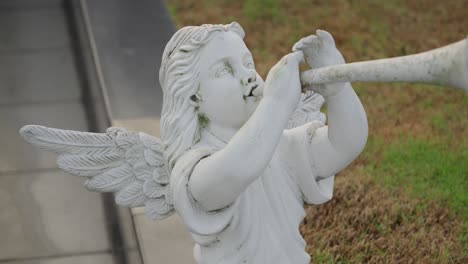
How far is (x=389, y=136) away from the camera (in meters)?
5.51

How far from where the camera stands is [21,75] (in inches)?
258

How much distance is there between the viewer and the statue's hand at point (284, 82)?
2.58 metres

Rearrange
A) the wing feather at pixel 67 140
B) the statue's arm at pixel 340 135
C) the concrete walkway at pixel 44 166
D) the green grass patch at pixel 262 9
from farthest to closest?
the green grass patch at pixel 262 9
the concrete walkway at pixel 44 166
the wing feather at pixel 67 140
the statue's arm at pixel 340 135

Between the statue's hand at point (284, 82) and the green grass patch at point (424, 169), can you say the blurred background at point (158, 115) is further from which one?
the statue's hand at point (284, 82)

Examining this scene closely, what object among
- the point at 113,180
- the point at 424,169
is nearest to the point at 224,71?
Answer: the point at 113,180

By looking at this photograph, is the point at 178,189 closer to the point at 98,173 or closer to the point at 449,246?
the point at 98,173

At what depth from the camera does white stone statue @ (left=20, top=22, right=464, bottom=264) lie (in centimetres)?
260

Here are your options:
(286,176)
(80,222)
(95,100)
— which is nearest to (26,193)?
(80,222)

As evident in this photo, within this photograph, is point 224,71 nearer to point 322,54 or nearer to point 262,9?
point 322,54

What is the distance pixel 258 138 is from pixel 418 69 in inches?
18.8

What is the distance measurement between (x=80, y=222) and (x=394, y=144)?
6.00 feet

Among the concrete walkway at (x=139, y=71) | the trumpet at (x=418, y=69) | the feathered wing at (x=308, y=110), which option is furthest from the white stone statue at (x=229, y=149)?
the concrete walkway at (x=139, y=71)

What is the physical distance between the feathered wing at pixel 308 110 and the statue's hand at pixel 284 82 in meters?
0.60

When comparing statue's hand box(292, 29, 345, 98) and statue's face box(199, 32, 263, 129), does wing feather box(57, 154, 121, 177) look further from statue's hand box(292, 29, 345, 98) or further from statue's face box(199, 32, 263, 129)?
statue's hand box(292, 29, 345, 98)
